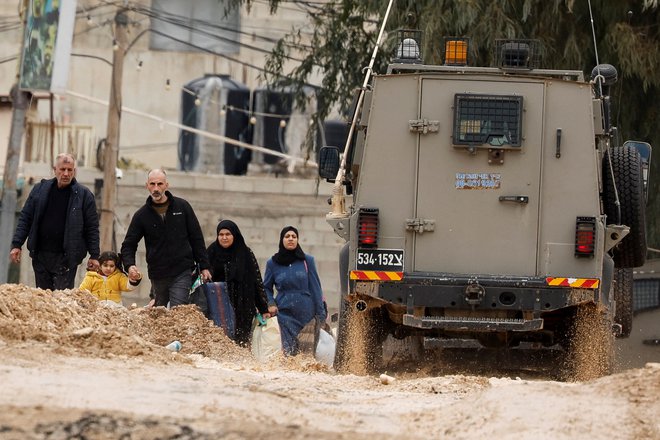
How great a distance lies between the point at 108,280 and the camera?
1449 cm

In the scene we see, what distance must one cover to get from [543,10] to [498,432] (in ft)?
36.1

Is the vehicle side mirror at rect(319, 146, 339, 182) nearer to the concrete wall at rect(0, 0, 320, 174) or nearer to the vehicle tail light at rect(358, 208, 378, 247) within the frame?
the vehicle tail light at rect(358, 208, 378, 247)

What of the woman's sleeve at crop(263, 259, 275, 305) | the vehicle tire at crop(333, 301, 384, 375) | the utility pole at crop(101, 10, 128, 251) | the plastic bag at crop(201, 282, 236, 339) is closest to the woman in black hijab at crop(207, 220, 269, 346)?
the plastic bag at crop(201, 282, 236, 339)

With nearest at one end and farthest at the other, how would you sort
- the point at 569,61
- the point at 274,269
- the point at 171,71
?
the point at 274,269 → the point at 569,61 → the point at 171,71

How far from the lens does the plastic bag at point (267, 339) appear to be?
→ 14.2m

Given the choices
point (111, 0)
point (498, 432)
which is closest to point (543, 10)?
point (498, 432)

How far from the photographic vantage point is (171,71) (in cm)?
4094

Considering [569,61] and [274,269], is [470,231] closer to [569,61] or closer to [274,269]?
[274,269]

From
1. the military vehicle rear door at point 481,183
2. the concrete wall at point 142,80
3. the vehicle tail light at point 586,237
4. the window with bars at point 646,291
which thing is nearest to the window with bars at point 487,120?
the military vehicle rear door at point 481,183

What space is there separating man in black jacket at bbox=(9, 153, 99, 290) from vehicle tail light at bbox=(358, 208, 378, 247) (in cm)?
302

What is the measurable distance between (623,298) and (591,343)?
188 cm

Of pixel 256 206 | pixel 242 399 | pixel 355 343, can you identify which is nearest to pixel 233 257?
pixel 355 343

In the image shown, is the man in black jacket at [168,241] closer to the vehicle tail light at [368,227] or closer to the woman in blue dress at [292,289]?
the woman in blue dress at [292,289]

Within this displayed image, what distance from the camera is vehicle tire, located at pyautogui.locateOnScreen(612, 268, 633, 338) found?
13.8 metres
